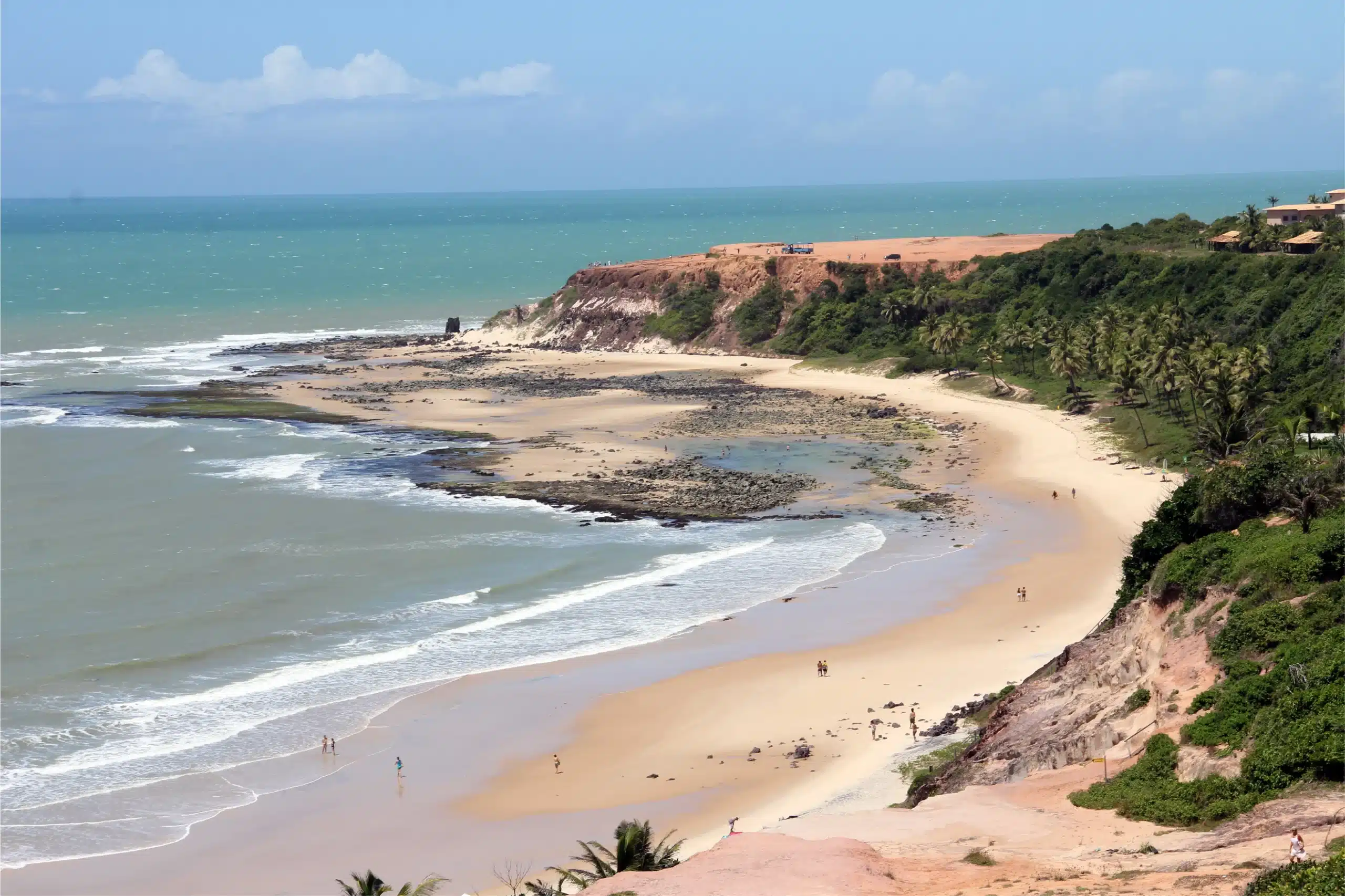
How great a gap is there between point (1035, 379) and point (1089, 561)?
34.3 metres

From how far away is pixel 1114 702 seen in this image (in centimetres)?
2431

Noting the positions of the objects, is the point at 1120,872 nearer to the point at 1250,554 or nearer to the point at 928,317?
the point at 1250,554

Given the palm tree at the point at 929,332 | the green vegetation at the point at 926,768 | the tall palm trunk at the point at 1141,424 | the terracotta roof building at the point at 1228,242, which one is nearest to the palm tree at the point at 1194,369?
Answer: the tall palm trunk at the point at 1141,424

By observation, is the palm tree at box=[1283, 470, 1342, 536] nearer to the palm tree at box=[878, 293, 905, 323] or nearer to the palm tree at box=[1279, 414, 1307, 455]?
the palm tree at box=[1279, 414, 1307, 455]

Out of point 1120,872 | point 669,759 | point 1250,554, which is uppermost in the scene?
point 1250,554

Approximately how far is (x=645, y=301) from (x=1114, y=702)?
8811 cm

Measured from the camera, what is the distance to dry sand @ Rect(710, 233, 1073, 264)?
348 feet

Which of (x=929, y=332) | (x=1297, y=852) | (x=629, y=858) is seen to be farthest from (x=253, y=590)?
(x=929, y=332)

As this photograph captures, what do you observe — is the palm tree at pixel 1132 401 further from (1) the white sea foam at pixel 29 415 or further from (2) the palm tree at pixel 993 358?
(1) the white sea foam at pixel 29 415

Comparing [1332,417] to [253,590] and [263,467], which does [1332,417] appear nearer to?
[253,590]

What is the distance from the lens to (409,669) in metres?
36.7

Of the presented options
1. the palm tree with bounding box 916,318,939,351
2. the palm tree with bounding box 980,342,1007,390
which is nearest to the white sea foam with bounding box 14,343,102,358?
the palm tree with bounding box 916,318,939,351

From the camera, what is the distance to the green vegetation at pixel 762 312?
4038 inches

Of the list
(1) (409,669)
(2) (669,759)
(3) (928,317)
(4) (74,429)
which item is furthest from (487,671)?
(3) (928,317)
